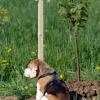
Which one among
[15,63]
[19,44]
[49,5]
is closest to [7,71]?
[15,63]

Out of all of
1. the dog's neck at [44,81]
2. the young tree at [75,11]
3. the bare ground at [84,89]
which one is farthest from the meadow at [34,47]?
the dog's neck at [44,81]

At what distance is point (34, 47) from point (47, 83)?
8.63 feet

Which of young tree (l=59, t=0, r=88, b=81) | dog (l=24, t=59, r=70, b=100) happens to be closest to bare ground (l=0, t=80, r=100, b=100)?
young tree (l=59, t=0, r=88, b=81)

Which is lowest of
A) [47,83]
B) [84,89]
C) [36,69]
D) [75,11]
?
[84,89]

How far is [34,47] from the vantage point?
30.1 ft

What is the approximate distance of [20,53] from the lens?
29.0 feet

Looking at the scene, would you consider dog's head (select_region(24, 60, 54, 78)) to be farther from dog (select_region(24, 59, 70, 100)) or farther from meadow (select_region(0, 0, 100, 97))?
meadow (select_region(0, 0, 100, 97))

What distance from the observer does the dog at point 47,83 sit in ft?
21.3

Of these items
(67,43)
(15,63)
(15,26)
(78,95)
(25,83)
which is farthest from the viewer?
(15,26)

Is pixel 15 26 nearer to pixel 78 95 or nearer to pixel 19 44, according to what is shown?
pixel 19 44

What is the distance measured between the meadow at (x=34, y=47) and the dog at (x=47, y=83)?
3.51 feet

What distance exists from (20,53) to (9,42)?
613 mm

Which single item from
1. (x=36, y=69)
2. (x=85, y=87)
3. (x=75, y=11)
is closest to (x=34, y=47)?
(x=75, y=11)

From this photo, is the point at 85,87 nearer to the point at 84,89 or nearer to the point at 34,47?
the point at 84,89
